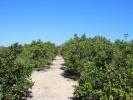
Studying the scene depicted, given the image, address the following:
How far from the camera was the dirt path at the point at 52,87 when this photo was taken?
20806 mm

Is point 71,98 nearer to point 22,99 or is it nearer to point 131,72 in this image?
point 22,99

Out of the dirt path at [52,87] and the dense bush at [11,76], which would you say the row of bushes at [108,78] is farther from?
the dense bush at [11,76]

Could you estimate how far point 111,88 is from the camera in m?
16.1

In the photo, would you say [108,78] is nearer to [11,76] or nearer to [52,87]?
[11,76]

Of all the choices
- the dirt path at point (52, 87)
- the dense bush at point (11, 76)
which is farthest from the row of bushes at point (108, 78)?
the dense bush at point (11, 76)

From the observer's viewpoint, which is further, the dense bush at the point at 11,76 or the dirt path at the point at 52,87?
the dirt path at the point at 52,87

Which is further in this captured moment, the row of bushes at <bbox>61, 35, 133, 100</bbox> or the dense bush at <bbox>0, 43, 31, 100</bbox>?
the dense bush at <bbox>0, 43, 31, 100</bbox>

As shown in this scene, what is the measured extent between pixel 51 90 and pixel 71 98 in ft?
9.11

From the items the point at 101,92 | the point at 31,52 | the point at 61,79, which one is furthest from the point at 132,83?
the point at 31,52

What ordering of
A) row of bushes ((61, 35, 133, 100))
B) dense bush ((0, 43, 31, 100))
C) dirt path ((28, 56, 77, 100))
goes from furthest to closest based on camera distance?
dirt path ((28, 56, 77, 100))
dense bush ((0, 43, 31, 100))
row of bushes ((61, 35, 133, 100))

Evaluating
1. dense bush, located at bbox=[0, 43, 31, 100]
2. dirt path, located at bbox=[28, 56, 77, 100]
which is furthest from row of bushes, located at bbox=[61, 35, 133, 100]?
dense bush, located at bbox=[0, 43, 31, 100]

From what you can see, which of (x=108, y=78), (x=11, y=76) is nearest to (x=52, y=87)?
(x=11, y=76)

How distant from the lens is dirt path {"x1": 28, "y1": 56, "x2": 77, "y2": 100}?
20.8 m

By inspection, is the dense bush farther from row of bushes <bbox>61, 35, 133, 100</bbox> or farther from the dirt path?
row of bushes <bbox>61, 35, 133, 100</bbox>
